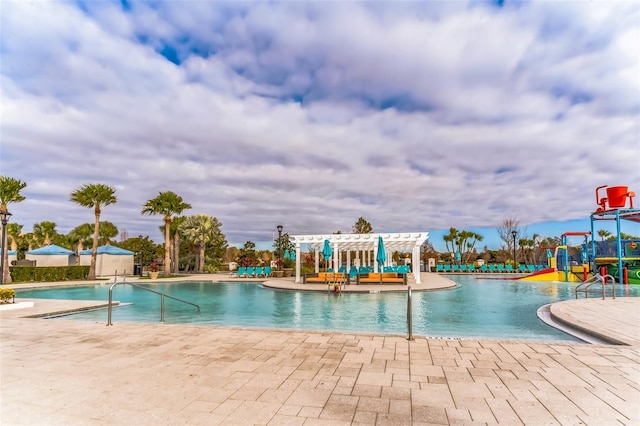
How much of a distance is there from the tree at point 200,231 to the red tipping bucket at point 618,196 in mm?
30748

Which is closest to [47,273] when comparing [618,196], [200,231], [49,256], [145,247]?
[49,256]

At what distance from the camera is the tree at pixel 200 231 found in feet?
110

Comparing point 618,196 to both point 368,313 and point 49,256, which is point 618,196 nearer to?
point 368,313

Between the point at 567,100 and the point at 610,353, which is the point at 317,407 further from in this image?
the point at 567,100

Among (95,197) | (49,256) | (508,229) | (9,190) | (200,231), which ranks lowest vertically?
(49,256)

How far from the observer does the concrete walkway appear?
9.46 ft

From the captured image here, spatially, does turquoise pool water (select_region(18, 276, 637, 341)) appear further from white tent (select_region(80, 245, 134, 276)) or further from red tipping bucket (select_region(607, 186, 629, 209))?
white tent (select_region(80, 245, 134, 276))

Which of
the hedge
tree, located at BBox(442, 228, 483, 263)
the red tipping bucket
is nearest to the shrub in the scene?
the hedge

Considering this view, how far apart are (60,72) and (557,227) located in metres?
49.9

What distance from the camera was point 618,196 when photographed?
18.4 meters

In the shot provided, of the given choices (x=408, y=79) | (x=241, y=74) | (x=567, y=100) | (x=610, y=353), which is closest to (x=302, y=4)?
(x=408, y=79)

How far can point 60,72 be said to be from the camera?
9.21 meters

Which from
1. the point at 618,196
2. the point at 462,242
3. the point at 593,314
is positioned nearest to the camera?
the point at 593,314

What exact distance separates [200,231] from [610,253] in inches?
1260
